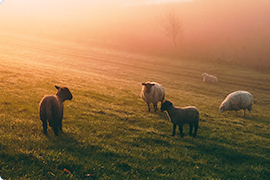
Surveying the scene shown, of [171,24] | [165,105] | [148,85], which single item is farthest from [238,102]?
[171,24]

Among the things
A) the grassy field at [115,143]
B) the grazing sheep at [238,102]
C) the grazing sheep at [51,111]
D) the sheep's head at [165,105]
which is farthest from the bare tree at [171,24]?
the grazing sheep at [51,111]

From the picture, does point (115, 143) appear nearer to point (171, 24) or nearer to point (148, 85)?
point (148, 85)

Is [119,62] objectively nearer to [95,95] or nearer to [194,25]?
[194,25]

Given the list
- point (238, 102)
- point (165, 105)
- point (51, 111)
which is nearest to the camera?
point (51, 111)

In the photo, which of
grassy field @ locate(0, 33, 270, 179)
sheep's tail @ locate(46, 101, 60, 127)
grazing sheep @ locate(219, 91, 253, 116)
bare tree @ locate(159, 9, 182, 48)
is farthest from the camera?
bare tree @ locate(159, 9, 182, 48)

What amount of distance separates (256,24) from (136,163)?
60.1 ft

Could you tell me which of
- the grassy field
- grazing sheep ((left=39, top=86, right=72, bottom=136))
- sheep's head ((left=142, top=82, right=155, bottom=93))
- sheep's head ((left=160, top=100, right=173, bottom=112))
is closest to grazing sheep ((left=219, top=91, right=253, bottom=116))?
the grassy field

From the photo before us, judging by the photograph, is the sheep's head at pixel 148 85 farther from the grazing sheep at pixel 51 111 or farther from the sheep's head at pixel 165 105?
the grazing sheep at pixel 51 111

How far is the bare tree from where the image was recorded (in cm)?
3638

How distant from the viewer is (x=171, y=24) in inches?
1494

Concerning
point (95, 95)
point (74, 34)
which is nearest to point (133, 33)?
point (74, 34)

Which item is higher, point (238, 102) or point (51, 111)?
point (51, 111)

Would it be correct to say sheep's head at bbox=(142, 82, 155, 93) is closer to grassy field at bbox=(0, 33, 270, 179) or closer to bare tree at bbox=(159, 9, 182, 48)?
grassy field at bbox=(0, 33, 270, 179)

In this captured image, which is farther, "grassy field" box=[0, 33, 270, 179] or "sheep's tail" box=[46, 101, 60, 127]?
"sheep's tail" box=[46, 101, 60, 127]
